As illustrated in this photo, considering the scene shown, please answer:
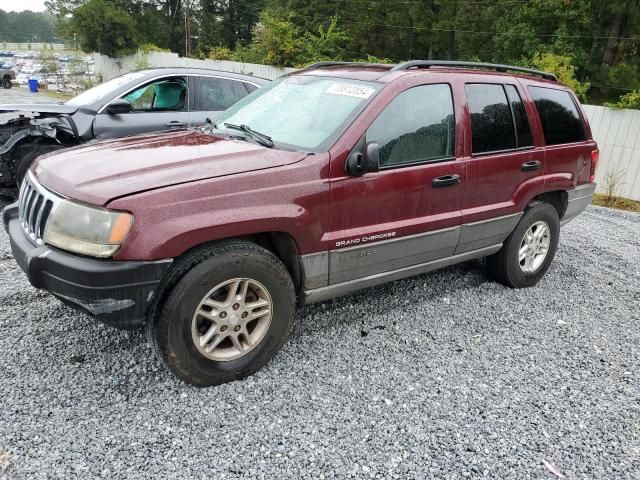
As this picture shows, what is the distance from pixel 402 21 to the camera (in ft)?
93.5

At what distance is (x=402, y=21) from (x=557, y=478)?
97.3 feet

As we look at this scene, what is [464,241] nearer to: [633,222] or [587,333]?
[587,333]

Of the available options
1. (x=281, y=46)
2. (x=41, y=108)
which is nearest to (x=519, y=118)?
(x=41, y=108)

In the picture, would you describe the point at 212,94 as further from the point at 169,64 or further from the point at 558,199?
the point at 169,64

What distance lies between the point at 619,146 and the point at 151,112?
892 cm

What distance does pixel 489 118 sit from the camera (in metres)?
3.87

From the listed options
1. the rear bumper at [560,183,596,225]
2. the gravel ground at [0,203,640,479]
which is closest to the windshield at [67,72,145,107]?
the gravel ground at [0,203,640,479]

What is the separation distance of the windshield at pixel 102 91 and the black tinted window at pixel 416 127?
434cm

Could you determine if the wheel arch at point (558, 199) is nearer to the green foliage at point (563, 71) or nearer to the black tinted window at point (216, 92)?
the black tinted window at point (216, 92)

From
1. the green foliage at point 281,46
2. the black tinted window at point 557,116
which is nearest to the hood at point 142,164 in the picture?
the black tinted window at point 557,116

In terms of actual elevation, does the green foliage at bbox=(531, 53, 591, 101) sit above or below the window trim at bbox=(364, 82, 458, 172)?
above

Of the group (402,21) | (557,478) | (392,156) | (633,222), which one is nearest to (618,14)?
(633,222)

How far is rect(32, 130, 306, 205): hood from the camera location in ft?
8.45

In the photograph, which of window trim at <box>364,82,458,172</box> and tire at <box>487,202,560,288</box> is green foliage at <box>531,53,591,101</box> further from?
window trim at <box>364,82,458,172</box>
